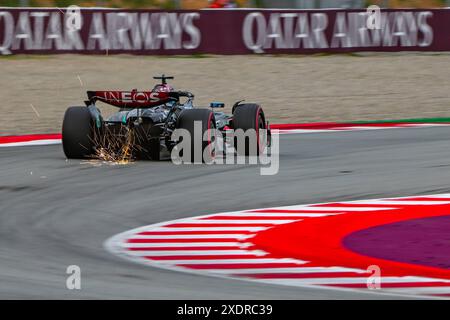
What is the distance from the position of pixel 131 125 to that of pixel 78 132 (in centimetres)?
72

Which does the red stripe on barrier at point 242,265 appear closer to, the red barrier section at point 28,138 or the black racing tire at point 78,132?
the black racing tire at point 78,132

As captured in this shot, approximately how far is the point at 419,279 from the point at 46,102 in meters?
16.4

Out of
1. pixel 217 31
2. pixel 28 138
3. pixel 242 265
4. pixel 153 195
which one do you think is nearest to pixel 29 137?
pixel 28 138

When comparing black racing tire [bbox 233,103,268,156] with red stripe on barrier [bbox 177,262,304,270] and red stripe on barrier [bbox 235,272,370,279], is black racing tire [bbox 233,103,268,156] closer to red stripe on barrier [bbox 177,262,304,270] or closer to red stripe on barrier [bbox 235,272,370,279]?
red stripe on barrier [bbox 177,262,304,270]

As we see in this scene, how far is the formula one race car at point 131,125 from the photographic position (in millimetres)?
14906

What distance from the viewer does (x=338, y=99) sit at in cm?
2550

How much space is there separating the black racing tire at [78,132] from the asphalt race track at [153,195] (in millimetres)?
208

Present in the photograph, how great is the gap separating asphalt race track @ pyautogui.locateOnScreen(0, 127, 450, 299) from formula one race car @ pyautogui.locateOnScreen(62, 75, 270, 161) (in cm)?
25

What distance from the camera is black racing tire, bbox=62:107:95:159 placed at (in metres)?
15.1

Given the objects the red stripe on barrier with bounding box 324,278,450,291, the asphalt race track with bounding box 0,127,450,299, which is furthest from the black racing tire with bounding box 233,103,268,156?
the red stripe on barrier with bounding box 324,278,450,291

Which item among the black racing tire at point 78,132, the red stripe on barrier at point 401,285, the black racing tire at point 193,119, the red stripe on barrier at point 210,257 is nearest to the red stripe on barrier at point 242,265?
the red stripe on barrier at point 210,257

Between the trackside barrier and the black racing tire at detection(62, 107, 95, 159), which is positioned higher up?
the trackside barrier
